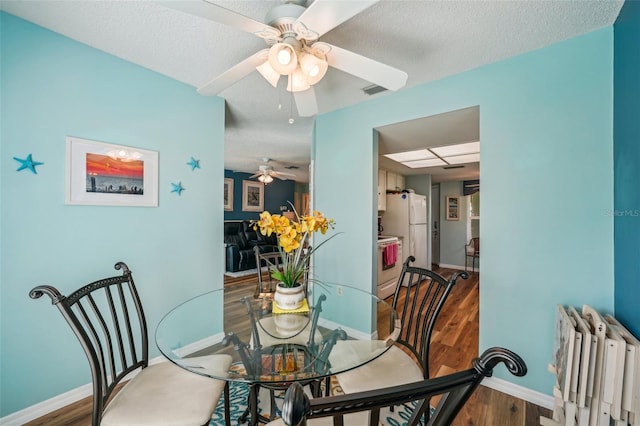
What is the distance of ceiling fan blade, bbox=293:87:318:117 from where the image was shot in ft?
5.63

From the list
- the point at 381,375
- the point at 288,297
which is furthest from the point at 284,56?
the point at 381,375

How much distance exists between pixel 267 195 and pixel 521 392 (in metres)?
6.97

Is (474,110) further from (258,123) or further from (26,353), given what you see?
(26,353)

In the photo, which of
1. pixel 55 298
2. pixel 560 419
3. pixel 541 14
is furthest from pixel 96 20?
pixel 560 419

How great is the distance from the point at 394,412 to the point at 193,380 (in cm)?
132

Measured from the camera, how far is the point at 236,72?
1.50 meters

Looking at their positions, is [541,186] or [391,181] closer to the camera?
[541,186]

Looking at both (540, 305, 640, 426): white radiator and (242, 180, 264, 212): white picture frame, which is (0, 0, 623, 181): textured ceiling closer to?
→ (540, 305, 640, 426): white radiator

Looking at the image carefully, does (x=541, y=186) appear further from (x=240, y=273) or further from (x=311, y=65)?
(x=240, y=273)

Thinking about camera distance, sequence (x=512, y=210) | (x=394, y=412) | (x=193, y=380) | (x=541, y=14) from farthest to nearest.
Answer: (x=512, y=210), (x=394, y=412), (x=541, y=14), (x=193, y=380)

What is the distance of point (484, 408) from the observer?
1.78 meters

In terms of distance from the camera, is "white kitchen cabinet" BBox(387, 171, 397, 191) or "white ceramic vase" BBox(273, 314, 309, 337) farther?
"white kitchen cabinet" BBox(387, 171, 397, 191)

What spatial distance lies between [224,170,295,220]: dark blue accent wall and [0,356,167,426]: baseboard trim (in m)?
5.09

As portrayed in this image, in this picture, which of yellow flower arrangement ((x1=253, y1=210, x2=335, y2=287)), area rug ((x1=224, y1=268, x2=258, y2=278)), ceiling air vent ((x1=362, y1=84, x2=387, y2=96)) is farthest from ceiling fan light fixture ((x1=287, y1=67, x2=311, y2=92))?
area rug ((x1=224, y1=268, x2=258, y2=278))
